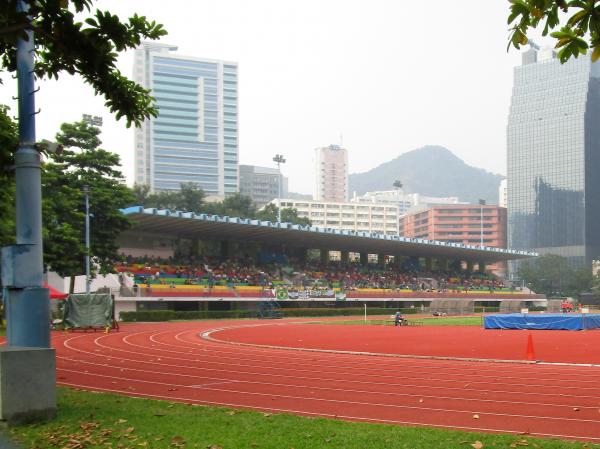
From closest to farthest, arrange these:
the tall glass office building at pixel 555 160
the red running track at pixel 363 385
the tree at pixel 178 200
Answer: the red running track at pixel 363 385, the tree at pixel 178 200, the tall glass office building at pixel 555 160

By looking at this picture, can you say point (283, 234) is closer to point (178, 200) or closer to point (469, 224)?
point (178, 200)

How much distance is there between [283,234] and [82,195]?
28.2m

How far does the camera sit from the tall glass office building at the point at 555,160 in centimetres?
17025

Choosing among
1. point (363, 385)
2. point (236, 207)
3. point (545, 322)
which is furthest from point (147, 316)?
point (236, 207)

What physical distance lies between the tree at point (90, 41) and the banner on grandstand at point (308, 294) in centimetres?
5206

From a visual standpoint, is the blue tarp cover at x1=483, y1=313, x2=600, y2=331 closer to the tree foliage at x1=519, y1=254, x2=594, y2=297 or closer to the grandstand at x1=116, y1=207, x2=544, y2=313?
the grandstand at x1=116, y1=207, x2=544, y2=313

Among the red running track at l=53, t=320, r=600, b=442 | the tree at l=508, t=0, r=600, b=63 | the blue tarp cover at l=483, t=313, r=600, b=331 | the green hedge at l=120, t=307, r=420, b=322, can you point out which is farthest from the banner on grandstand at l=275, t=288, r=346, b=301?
the tree at l=508, t=0, r=600, b=63

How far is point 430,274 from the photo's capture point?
8638 cm

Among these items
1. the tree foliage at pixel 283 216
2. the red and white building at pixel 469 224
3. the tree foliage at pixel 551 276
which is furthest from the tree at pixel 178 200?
the red and white building at pixel 469 224

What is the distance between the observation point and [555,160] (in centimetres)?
17725

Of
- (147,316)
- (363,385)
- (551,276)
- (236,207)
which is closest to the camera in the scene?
(363,385)

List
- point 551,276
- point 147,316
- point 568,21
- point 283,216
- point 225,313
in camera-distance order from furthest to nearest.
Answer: point 551,276, point 283,216, point 225,313, point 147,316, point 568,21

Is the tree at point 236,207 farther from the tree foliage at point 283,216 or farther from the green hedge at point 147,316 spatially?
the green hedge at point 147,316

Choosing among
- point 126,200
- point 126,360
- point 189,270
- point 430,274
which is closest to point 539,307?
point 430,274
